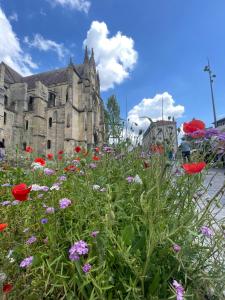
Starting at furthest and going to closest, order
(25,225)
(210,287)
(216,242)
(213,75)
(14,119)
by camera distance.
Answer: (14,119), (213,75), (25,225), (210,287), (216,242)

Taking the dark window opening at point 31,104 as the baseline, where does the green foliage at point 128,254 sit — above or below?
below

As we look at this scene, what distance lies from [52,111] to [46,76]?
11169mm

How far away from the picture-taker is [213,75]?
15.3m

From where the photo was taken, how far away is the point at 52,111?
37656 mm

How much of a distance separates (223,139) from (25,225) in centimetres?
168

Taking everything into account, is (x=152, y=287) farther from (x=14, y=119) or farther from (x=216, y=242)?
(x=14, y=119)

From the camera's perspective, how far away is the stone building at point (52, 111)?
3450 cm

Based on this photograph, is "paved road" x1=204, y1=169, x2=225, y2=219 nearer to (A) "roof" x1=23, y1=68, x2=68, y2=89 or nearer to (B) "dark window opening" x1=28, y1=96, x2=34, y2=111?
(B) "dark window opening" x1=28, y1=96, x2=34, y2=111

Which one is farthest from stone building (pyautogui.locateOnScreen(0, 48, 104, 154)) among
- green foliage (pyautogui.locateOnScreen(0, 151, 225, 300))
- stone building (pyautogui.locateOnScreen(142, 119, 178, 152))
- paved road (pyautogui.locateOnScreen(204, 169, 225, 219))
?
green foliage (pyautogui.locateOnScreen(0, 151, 225, 300))

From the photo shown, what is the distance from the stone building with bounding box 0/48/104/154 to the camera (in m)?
34.5

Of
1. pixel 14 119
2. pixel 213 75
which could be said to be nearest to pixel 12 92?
pixel 14 119

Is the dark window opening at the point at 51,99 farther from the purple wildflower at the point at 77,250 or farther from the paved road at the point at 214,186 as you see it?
the purple wildflower at the point at 77,250

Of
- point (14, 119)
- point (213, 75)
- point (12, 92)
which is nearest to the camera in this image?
point (213, 75)

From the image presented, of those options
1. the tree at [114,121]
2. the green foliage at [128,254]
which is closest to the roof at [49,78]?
the tree at [114,121]
